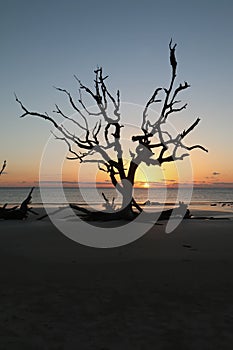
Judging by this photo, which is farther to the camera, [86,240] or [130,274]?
[86,240]

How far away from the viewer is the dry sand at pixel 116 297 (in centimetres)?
351

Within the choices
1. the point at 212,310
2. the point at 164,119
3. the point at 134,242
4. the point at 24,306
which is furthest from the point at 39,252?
the point at 164,119

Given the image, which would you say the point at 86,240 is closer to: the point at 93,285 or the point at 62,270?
the point at 62,270

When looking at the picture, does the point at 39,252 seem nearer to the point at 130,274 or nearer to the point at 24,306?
the point at 130,274

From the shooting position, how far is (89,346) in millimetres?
3359

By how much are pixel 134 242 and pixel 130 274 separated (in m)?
3.31

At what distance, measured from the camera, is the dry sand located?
351 centimetres

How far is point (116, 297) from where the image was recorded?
4715mm

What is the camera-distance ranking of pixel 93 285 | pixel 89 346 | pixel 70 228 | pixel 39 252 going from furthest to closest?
1. pixel 70 228
2. pixel 39 252
3. pixel 93 285
4. pixel 89 346

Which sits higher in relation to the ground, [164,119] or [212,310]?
[164,119]

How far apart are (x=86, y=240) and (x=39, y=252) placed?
1.87 metres

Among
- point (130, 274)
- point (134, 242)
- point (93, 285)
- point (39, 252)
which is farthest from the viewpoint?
point (134, 242)

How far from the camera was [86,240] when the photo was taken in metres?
9.48

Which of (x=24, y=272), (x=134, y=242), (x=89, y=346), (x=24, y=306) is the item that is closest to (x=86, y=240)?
(x=134, y=242)
